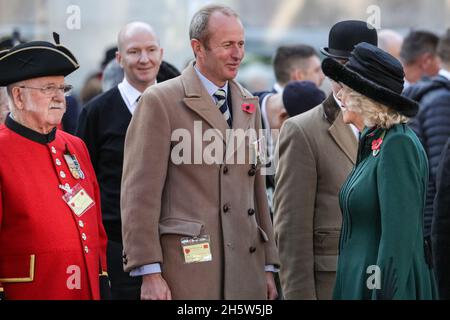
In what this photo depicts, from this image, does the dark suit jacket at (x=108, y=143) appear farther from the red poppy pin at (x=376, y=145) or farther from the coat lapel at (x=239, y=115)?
the red poppy pin at (x=376, y=145)

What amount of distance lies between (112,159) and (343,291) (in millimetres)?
2131

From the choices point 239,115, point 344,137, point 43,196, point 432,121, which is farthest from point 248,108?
point 432,121

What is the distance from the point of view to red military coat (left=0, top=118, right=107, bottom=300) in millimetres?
4629

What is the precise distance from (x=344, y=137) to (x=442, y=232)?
2.38 ft

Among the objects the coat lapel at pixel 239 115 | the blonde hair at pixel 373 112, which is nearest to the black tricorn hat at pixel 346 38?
the coat lapel at pixel 239 115

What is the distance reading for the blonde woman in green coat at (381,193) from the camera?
441cm

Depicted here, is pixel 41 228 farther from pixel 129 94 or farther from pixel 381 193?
pixel 129 94

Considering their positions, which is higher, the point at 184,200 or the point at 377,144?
the point at 377,144

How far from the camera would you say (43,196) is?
4.74 meters

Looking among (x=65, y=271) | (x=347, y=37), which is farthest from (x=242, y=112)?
(x=65, y=271)

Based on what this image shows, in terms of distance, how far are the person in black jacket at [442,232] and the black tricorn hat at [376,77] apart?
2.44 feet

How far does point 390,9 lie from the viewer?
18.8m

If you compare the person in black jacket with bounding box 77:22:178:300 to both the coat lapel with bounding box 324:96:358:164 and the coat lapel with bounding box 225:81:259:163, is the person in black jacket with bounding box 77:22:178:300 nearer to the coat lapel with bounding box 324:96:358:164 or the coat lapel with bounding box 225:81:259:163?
the coat lapel with bounding box 225:81:259:163

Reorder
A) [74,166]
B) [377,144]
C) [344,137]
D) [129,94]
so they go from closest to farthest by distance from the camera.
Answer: [377,144], [74,166], [344,137], [129,94]
